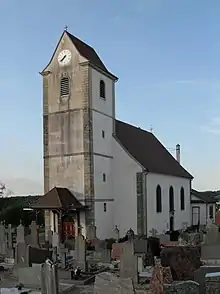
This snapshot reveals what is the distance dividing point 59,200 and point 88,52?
432 inches

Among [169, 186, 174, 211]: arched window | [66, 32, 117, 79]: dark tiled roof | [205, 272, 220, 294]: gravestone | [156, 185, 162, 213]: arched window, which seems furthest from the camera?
[169, 186, 174, 211]: arched window

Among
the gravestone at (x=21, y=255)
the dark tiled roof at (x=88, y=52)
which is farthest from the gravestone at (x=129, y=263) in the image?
the dark tiled roof at (x=88, y=52)

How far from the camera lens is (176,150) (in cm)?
4584

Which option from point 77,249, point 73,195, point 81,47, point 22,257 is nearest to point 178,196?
point 73,195

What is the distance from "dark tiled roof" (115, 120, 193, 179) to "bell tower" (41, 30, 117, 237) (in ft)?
13.0

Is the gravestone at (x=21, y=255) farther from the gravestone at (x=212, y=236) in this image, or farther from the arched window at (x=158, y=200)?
Answer: the arched window at (x=158, y=200)

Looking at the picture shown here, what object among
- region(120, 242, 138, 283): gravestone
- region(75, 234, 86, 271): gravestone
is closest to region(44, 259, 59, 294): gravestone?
region(120, 242, 138, 283): gravestone

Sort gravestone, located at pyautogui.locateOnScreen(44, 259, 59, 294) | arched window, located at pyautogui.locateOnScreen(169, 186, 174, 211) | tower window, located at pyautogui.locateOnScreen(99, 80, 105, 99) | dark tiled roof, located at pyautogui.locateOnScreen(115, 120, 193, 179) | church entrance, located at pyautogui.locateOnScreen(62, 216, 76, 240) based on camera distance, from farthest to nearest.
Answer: arched window, located at pyautogui.locateOnScreen(169, 186, 174, 211) < dark tiled roof, located at pyautogui.locateOnScreen(115, 120, 193, 179) < tower window, located at pyautogui.locateOnScreen(99, 80, 105, 99) < church entrance, located at pyautogui.locateOnScreen(62, 216, 76, 240) < gravestone, located at pyautogui.locateOnScreen(44, 259, 59, 294)

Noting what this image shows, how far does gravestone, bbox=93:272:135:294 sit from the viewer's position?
8162mm

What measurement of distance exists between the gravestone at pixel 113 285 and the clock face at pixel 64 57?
76.7ft

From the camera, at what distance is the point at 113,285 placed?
8273 millimetres

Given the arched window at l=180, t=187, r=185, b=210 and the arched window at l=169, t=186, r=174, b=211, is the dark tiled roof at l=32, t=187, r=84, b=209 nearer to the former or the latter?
the arched window at l=169, t=186, r=174, b=211

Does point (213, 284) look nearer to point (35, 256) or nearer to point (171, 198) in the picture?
point (35, 256)

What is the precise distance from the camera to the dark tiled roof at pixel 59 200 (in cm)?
2766
